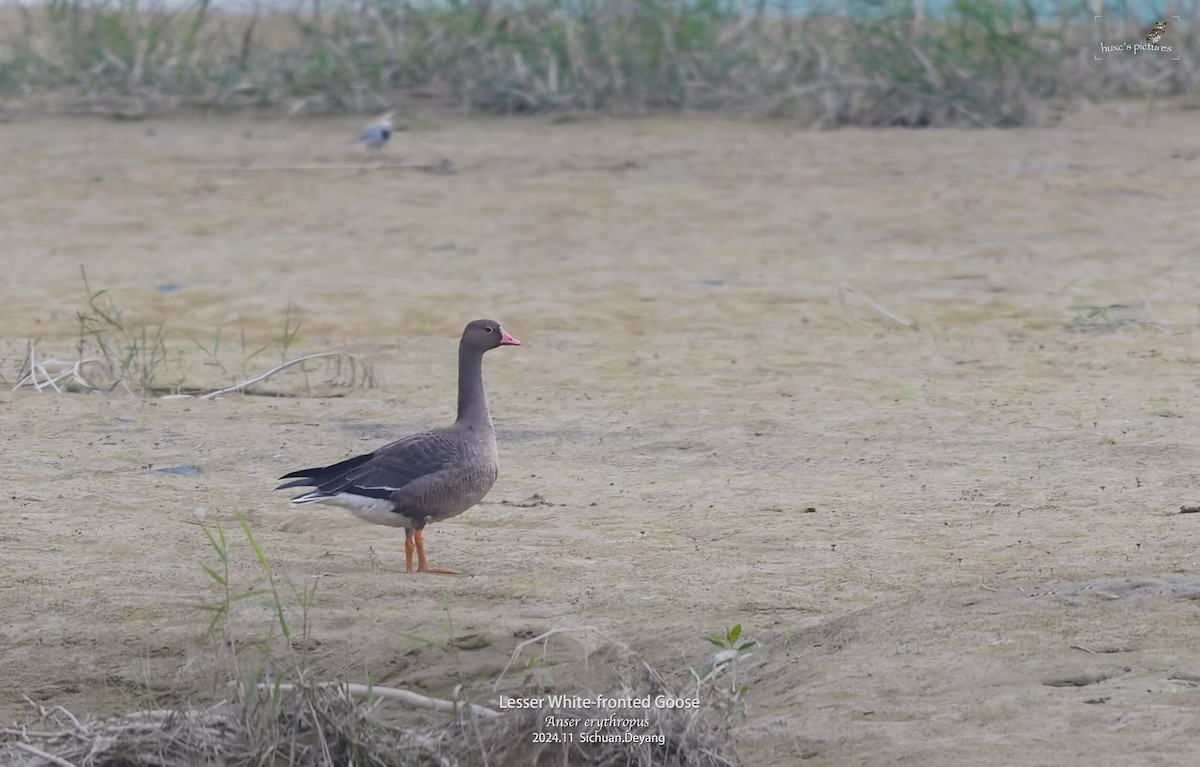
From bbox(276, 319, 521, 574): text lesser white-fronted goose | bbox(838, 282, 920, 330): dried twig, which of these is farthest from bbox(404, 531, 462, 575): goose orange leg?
bbox(838, 282, 920, 330): dried twig

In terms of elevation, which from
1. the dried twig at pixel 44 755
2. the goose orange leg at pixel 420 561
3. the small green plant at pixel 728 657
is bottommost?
the goose orange leg at pixel 420 561

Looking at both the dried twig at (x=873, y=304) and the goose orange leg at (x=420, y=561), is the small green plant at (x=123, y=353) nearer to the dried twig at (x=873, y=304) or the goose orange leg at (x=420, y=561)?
the goose orange leg at (x=420, y=561)

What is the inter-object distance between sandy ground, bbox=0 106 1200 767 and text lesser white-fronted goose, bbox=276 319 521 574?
0.20 meters

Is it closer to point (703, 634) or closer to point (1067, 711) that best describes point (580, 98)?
point (703, 634)

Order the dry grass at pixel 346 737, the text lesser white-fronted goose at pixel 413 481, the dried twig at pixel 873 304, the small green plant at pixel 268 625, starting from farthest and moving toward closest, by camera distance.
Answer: the dried twig at pixel 873 304 → the text lesser white-fronted goose at pixel 413 481 → the small green plant at pixel 268 625 → the dry grass at pixel 346 737

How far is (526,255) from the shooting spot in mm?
11000

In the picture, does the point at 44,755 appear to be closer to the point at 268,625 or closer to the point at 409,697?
the point at 409,697

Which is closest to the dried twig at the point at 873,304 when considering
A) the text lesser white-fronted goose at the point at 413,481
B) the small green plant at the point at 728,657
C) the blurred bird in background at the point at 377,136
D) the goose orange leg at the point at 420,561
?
the text lesser white-fronted goose at the point at 413,481

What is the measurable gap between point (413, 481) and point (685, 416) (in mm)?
2257

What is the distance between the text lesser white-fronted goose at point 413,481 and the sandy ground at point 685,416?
0.20 m

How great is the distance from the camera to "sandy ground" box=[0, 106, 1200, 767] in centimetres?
468

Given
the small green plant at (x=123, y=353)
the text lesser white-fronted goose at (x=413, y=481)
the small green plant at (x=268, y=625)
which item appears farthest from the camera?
the small green plant at (x=123, y=353)

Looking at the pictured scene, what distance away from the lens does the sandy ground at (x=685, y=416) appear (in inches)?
184

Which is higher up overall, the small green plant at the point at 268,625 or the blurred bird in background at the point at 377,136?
the small green plant at the point at 268,625
